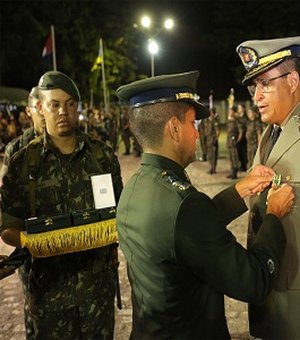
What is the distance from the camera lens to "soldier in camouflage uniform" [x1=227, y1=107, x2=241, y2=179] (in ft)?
39.8

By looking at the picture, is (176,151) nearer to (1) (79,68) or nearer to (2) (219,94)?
(1) (79,68)

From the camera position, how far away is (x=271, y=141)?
2301 millimetres

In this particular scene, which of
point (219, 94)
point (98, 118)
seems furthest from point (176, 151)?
point (219, 94)

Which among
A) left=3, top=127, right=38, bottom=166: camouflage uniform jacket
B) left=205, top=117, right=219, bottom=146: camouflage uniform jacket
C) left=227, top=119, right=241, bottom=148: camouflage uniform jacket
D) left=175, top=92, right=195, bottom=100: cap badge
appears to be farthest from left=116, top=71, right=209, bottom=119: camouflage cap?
left=205, top=117, right=219, bottom=146: camouflage uniform jacket

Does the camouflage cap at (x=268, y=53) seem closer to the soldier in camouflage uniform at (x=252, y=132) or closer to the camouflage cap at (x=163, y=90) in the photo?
the camouflage cap at (x=163, y=90)

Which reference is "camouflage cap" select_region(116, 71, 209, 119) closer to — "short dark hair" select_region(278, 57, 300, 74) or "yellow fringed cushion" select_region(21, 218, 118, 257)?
"short dark hair" select_region(278, 57, 300, 74)

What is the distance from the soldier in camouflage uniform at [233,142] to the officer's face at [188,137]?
1029cm

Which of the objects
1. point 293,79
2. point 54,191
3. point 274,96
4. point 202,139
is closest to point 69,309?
point 54,191

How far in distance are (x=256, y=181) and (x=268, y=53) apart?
0.54m

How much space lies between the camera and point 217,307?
1905 mm

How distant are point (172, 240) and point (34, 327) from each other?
5.49ft

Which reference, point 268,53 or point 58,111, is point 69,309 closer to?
point 58,111

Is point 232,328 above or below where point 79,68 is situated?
below

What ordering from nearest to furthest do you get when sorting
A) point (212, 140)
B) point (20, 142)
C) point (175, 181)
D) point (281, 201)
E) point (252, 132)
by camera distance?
point (175, 181) < point (281, 201) < point (20, 142) < point (252, 132) < point (212, 140)
